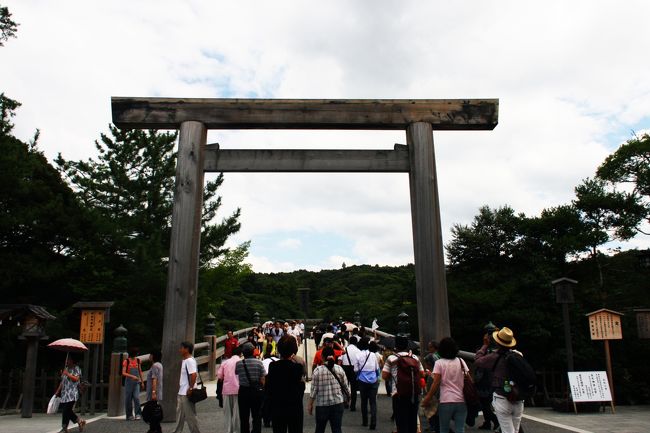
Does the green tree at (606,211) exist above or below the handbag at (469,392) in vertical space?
above

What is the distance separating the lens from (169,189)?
2322 cm

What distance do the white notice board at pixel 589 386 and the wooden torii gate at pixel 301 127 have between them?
426 centimetres

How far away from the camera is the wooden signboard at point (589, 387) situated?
10.1 m

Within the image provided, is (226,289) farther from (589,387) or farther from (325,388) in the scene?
(325,388)

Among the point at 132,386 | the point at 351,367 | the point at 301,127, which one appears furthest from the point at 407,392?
the point at 132,386

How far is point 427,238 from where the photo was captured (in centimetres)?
855

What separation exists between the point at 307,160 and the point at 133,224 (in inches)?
568

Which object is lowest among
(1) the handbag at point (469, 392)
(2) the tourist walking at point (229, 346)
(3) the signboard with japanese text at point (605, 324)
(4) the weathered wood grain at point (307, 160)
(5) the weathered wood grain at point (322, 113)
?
(1) the handbag at point (469, 392)

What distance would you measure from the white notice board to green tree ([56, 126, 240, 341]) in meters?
14.5

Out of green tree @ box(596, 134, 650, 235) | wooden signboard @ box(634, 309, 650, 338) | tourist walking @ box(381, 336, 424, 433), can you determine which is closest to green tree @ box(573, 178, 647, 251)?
green tree @ box(596, 134, 650, 235)

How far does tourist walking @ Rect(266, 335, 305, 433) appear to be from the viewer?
5.29 metres

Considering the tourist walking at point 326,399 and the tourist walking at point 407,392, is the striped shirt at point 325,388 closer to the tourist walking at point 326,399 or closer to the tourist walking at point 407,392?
the tourist walking at point 326,399

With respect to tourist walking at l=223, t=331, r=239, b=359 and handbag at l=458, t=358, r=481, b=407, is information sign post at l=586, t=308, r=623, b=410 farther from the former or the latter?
tourist walking at l=223, t=331, r=239, b=359

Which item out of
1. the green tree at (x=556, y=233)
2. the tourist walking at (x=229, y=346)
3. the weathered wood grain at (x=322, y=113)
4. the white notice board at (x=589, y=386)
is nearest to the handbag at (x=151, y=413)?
the tourist walking at (x=229, y=346)
